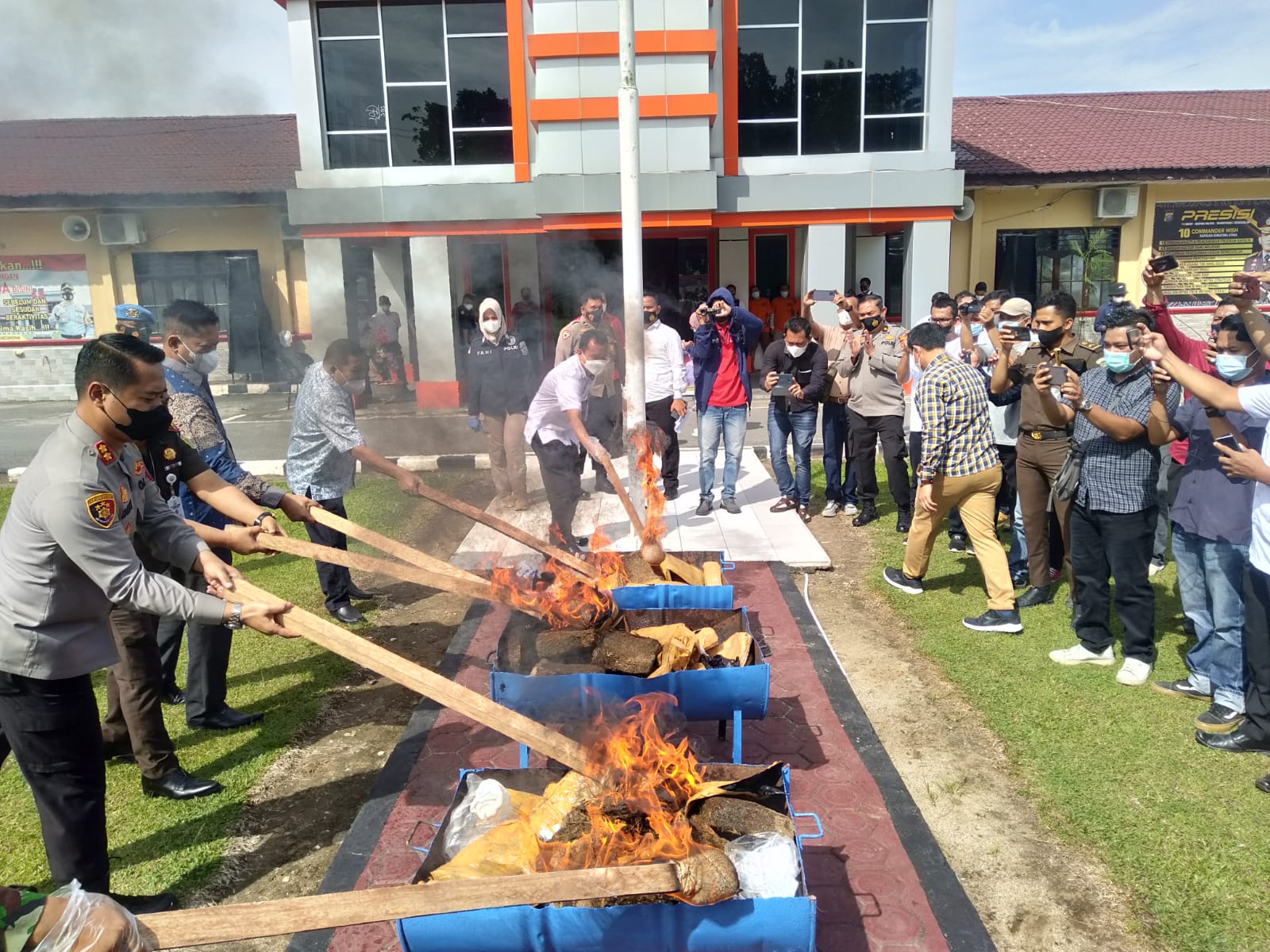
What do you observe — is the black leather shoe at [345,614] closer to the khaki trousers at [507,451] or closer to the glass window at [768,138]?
the khaki trousers at [507,451]

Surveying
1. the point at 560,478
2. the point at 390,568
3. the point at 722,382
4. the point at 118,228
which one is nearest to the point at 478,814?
the point at 390,568

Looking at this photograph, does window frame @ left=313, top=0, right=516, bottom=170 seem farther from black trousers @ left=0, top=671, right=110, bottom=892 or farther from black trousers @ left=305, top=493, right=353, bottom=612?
black trousers @ left=0, top=671, right=110, bottom=892

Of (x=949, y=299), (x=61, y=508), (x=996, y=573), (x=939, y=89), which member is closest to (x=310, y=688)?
(x=61, y=508)

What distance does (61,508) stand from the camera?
9.48ft

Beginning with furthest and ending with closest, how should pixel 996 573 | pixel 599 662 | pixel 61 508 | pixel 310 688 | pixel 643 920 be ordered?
pixel 996 573, pixel 310 688, pixel 599 662, pixel 61 508, pixel 643 920

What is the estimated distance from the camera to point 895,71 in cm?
1514

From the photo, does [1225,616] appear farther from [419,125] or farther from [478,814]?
[419,125]

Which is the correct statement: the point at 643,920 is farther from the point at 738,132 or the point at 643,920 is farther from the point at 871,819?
the point at 738,132

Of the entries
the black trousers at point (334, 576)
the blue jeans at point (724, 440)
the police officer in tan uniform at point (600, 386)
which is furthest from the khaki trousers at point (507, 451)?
the black trousers at point (334, 576)

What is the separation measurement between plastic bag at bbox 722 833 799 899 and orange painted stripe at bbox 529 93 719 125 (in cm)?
1314

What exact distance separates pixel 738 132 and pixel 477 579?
13387 millimetres

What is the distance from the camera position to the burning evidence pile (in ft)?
9.25

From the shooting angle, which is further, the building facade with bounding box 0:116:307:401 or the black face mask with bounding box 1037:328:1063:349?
the building facade with bounding box 0:116:307:401

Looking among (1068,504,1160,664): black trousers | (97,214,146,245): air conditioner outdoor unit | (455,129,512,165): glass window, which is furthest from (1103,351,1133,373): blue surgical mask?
(97,214,146,245): air conditioner outdoor unit
